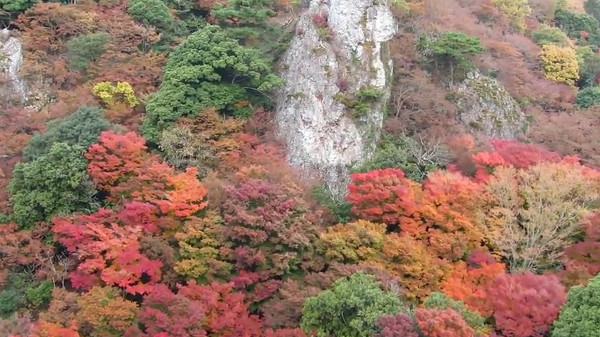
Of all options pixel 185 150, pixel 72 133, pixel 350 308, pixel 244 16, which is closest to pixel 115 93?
pixel 72 133

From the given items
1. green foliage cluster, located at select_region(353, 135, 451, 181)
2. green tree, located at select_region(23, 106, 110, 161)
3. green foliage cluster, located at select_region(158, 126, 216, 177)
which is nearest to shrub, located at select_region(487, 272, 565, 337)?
green foliage cluster, located at select_region(353, 135, 451, 181)

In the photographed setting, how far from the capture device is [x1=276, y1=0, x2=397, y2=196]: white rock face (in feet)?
95.8

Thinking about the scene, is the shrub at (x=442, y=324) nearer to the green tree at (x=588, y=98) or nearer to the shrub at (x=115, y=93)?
the shrub at (x=115, y=93)

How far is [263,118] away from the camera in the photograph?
98.1ft

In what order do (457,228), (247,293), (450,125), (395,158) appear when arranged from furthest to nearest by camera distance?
1. (450,125)
2. (395,158)
3. (457,228)
4. (247,293)

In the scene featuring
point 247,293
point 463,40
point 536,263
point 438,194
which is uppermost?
point 463,40

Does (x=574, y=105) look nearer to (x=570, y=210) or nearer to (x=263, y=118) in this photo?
(x=570, y=210)

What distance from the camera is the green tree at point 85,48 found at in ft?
101

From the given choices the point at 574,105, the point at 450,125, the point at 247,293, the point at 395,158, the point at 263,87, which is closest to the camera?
the point at 247,293

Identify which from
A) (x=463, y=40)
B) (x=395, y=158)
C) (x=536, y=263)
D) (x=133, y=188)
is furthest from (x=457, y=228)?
(x=463, y=40)

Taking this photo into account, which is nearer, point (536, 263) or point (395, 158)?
point (536, 263)

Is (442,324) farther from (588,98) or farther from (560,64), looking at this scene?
(560,64)

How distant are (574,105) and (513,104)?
632 centimetres

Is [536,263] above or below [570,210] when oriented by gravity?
below
